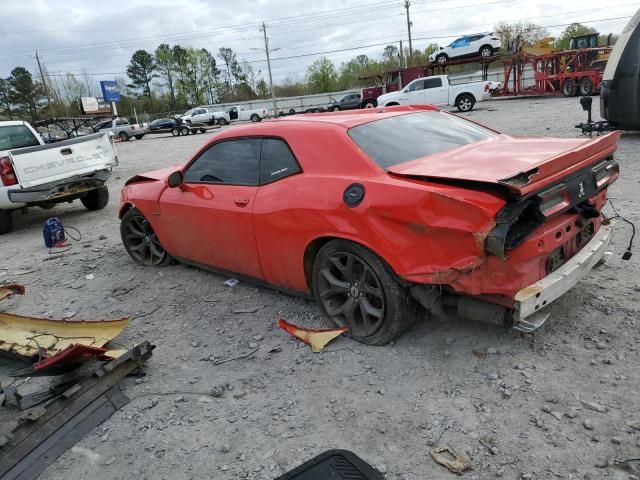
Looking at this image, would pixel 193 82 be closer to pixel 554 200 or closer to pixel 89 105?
pixel 89 105

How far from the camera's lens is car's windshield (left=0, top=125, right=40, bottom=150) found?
8594 mm

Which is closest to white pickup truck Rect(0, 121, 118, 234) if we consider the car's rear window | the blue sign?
the car's rear window

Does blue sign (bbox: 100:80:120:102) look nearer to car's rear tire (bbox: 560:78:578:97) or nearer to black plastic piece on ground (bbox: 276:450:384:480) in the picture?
car's rear tire (bbox: 560:78:578:97)

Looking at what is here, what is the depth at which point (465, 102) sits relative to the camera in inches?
914

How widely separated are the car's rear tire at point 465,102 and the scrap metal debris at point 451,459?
22667 mm

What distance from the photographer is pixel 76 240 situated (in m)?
7.20

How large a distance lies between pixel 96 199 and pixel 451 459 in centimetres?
839

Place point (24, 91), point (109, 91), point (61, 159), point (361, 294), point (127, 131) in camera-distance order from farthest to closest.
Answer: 1. point (24, 91)
2. point (109, 91)
3. point (127, 131)
4. point (61, 159)
5. point (361, 294)

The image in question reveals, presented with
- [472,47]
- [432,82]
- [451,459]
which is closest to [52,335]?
[451,459]

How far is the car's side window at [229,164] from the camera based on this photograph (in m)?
3.99

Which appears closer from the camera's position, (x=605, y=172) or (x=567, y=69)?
(x=605, y=172)

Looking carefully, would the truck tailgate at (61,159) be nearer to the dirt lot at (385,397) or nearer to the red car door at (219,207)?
the red car door at (219,207)

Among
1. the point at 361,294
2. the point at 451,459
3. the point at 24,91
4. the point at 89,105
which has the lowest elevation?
the point at 451,459

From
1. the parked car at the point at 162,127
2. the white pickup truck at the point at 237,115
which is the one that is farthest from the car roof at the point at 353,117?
the white pickup truck at the point at 237,115
